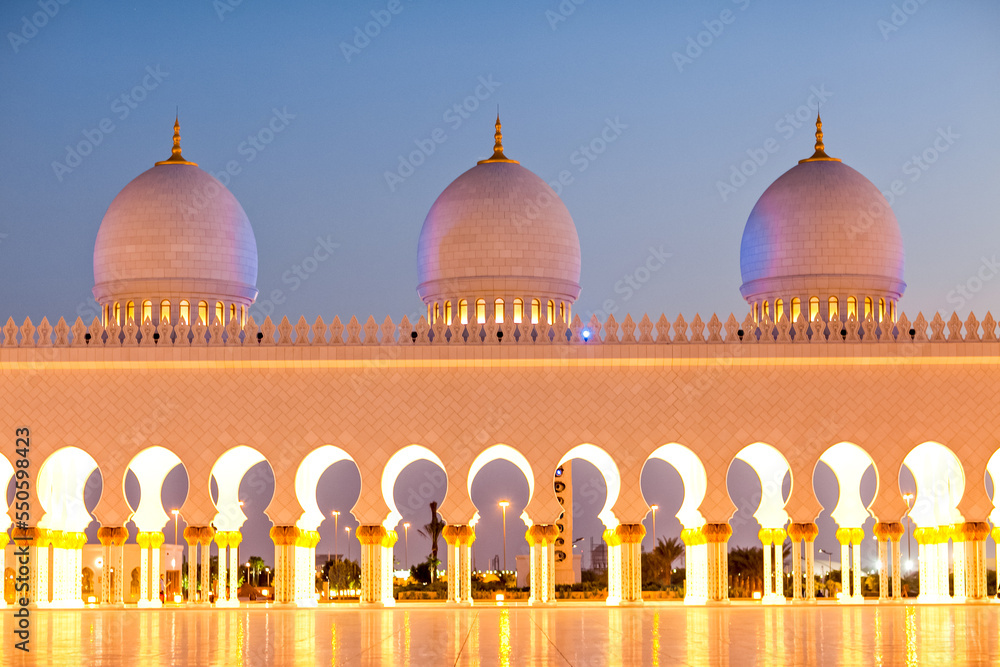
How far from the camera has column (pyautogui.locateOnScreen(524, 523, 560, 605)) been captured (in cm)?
1800

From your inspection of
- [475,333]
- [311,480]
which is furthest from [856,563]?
[311,480]

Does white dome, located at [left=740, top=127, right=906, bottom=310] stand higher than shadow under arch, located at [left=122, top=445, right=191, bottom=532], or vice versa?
white dome, located at [left=740, top=127, right=906, bottom=310]

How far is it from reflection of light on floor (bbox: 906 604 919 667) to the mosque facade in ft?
14.8

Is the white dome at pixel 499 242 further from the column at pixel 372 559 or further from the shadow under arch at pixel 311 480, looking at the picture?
the column at pixel 372 559

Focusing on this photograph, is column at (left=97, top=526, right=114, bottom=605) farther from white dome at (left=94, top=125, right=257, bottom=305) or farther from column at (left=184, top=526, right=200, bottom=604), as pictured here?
white dome at (left=94, top=125, right=257, bottom=305)

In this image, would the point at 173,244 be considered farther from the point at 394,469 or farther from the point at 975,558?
the point at 975,558

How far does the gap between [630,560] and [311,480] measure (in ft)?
15.8

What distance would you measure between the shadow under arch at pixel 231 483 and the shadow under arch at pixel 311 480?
22.6 inches

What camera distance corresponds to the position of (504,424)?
1841cm

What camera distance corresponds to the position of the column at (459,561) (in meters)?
17.9

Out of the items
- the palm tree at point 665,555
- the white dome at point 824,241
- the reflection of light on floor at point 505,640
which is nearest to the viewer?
the reflection of light on floor at point 505,640

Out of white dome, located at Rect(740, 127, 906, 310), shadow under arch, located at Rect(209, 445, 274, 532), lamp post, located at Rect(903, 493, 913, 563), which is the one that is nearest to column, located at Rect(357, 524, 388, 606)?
shadow under arch, located at Rect(209, 445, 274, 532)

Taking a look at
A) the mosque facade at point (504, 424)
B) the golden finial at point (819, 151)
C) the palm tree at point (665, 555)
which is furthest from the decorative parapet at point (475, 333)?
the palm tree at point (665, 555)

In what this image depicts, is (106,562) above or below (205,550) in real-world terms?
below
